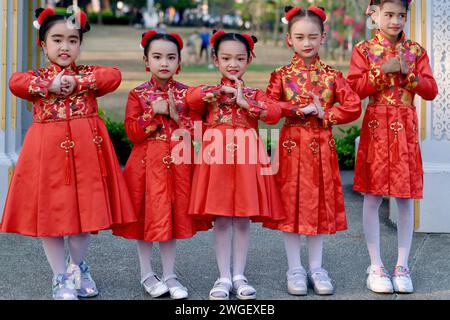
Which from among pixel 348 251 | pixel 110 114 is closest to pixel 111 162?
pixel 348 251

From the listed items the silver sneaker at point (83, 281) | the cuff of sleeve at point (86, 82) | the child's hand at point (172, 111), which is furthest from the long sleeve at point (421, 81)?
the silver sneaker at point (83, 281)

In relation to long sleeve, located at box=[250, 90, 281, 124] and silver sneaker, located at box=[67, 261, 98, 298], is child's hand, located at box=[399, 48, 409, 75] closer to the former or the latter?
long sleeve, located at box=[250, 90, 281, 124]

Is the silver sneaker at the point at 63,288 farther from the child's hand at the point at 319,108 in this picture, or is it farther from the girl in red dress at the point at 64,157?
the child's hand at the point at 319,108

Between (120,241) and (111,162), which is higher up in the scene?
(111,162)

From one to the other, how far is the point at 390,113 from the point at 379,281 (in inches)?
37.2

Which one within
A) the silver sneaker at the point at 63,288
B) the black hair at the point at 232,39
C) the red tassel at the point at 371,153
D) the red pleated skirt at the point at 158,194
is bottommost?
the silver sneaker at the point at 63,288

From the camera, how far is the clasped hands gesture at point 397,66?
432cm

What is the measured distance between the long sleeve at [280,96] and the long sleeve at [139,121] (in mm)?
654

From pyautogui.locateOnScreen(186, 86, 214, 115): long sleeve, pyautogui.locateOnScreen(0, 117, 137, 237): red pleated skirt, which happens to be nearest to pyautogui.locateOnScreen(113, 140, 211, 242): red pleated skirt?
pyautogui.locateOnScreen(0, 117, 137, 237): red pleated skirt

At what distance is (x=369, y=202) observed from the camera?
457 centimetres

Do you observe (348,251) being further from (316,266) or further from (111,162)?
(111,162)

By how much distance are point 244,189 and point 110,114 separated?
9622 mm

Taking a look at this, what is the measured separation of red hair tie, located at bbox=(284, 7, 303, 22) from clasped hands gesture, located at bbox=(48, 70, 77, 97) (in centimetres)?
121
